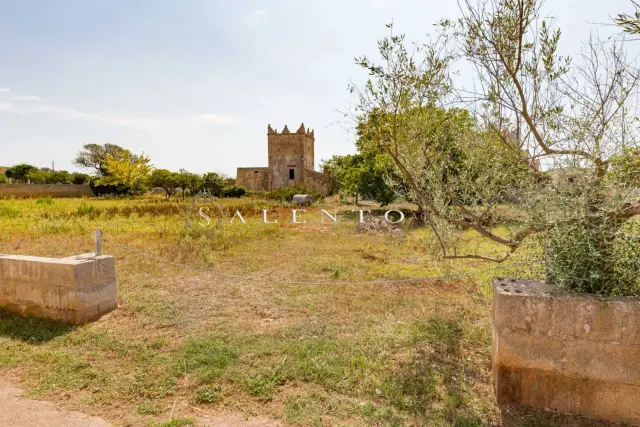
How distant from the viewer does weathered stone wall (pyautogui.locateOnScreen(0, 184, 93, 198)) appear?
97.1 feet

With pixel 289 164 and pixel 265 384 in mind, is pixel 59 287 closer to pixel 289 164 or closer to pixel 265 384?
pixel 265 384

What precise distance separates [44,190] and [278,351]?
117 feet

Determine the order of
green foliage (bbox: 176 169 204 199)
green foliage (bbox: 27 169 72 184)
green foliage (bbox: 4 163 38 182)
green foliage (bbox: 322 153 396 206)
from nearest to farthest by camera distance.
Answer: green foliage (bbox: 322 153 396 206), green foliage (bbox: 176 169 204 199), green foliage (bbox: 27 169 72 184), green foliage (bbox: 4 163 38 182)

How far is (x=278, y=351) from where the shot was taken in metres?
4.22

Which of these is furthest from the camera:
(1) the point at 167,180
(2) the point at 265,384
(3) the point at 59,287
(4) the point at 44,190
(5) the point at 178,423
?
(4) the point at 44,190

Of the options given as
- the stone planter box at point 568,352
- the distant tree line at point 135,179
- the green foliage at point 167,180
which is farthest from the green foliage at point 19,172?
the stone planter box at point 568,352

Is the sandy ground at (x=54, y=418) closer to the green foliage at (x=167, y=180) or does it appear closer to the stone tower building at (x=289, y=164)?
the green foliage at (x=167, y=180)

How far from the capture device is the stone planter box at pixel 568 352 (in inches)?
116

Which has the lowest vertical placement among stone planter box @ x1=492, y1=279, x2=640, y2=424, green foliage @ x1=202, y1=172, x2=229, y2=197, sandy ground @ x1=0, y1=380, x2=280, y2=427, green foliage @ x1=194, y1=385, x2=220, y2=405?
sandy ground @ x1=0, y1=380, x2=280, y2=427

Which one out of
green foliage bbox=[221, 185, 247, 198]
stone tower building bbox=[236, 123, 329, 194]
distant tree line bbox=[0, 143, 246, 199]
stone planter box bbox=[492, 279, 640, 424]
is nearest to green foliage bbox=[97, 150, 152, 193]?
distant tree line bbox=[0, 143, 246, 199]

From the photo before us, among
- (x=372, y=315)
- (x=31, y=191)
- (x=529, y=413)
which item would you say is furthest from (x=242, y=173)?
(x=529, y=413)

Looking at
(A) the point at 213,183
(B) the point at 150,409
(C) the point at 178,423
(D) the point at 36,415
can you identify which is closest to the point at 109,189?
(A) the point at 213,183

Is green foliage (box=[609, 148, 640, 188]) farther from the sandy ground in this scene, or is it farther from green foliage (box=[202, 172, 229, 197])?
green foliage (box=[202, 172, 229, 197])

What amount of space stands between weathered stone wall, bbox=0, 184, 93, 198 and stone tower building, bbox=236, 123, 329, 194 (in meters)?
16.2
